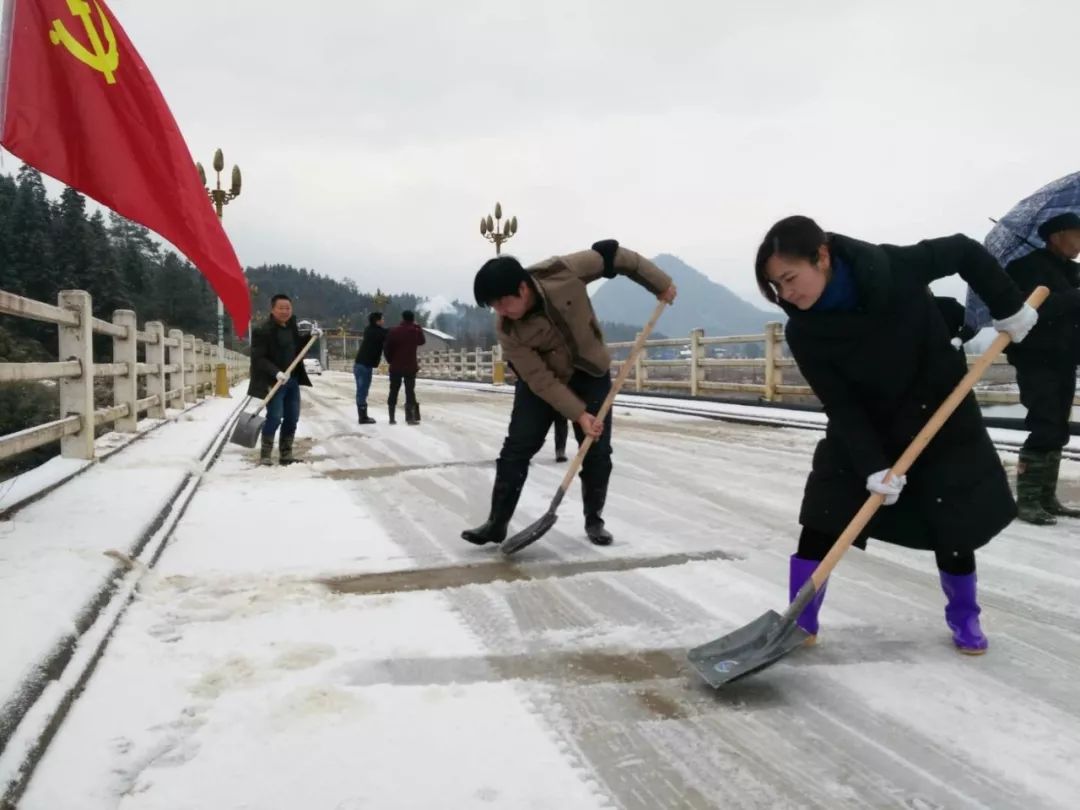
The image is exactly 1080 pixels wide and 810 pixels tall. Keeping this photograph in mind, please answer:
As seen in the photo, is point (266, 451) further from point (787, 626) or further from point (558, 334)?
point (787, 626)

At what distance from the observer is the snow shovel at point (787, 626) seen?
2059 millimetres

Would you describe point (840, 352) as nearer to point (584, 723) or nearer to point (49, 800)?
point (584, 723)

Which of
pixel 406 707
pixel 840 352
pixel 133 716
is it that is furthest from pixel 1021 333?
pixel 133 716

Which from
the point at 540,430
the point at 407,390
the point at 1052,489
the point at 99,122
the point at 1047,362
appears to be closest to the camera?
the point at 99,122

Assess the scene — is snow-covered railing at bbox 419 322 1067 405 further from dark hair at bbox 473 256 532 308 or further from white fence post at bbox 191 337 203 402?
white fence post at bbox 191 337 203 402

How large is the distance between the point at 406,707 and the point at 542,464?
15.5 feet

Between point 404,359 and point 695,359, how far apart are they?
6.15m

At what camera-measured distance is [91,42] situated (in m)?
3.09

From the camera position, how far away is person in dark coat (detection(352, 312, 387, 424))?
1108 centimetres

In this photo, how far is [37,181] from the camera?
5684cm

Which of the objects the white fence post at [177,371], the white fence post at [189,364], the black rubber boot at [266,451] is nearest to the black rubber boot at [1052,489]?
the black rubber boot at [266,451]

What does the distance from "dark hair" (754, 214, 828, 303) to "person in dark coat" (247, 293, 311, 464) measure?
17.4 feet

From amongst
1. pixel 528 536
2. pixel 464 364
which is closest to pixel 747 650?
pixel 528 536

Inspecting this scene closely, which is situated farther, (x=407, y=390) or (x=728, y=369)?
(x=728, y=369)
